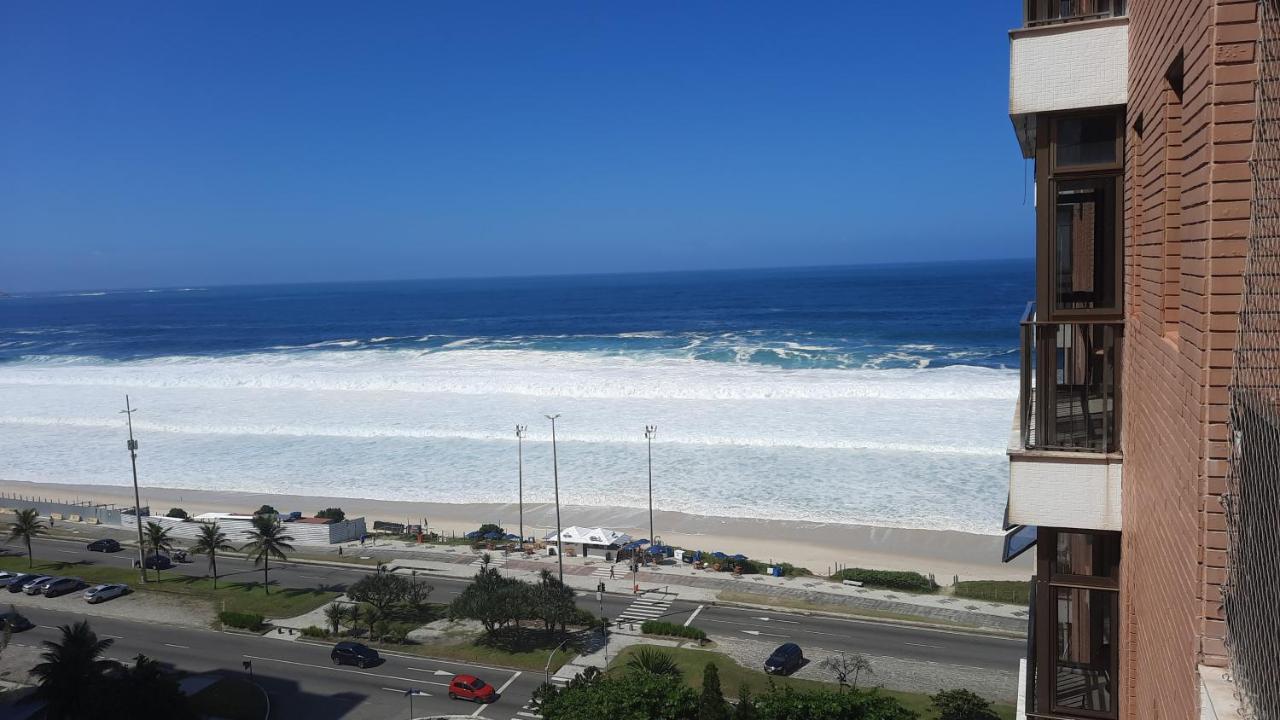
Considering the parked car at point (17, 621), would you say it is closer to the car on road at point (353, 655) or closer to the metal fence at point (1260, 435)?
the car on road at point (353, 655)

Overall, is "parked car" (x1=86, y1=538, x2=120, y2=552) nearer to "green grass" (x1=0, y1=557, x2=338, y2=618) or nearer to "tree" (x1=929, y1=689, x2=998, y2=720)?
"green grass" (x1=0, y1=557, x2=338, y2=618)

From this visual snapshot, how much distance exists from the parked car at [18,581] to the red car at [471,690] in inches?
734

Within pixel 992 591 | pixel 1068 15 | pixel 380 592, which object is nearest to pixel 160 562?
pixel 380 592

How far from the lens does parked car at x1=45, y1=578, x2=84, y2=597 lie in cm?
2970

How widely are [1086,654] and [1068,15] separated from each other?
4.01 meters

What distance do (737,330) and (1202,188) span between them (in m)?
95.0

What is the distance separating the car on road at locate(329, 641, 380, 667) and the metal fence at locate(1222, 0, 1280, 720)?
24.0 meters

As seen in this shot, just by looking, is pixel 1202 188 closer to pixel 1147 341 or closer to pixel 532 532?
pixel 1147 341

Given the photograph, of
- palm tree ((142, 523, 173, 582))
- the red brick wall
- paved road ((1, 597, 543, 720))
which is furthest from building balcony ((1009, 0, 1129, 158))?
palm tree ((142, 523, 173, 582))

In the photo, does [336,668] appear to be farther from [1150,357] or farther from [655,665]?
[1150,357]

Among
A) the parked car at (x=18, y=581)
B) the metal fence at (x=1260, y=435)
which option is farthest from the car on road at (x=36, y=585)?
the metal fence at (x=1260, y=435)

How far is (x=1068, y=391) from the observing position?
5.39 meters

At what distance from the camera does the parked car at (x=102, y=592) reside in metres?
29.2

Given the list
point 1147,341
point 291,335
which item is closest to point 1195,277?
point 1147,341
